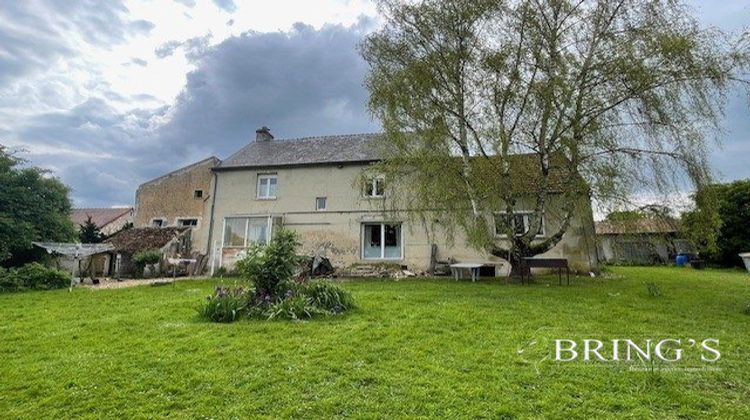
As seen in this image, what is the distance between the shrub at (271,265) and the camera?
810 cm

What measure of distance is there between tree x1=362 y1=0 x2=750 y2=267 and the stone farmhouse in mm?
4125

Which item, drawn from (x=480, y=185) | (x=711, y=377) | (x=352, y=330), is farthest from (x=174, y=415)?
(x=480, y=185)

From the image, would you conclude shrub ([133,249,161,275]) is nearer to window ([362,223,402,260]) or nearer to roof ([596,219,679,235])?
window ([362,223,402,260])

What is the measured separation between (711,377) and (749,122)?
26.5ft

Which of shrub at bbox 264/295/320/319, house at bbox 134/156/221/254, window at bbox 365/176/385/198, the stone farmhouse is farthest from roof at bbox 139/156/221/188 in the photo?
shrub at bbox 264/295/320/319

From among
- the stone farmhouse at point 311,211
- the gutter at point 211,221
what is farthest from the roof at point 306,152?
the gutter at point 211,221

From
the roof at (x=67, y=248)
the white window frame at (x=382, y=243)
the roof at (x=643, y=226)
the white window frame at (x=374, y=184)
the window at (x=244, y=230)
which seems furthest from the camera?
the window at (x=244, y=230)

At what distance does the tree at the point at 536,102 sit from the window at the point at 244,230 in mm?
8798

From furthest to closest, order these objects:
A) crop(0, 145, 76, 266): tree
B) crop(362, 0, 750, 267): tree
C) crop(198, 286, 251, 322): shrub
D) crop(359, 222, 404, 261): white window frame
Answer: crop(359, 222, 404, 261): white window frame < crop(0, 145, 76, 266): tree < crop(362, 0, 750, 267): tree < crop(198, 286, 251, 322): shrub

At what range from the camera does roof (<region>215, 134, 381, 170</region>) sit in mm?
19688

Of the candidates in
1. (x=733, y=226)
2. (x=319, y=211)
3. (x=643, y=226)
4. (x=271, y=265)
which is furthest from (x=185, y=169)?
(x=733, y=226)

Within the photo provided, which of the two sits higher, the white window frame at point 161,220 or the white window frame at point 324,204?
the white window frame at point 324,204

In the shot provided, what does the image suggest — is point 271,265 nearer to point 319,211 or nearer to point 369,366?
point 369,366

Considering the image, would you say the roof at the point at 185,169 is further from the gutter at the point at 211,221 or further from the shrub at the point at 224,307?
the shrub at the point at 224,307
